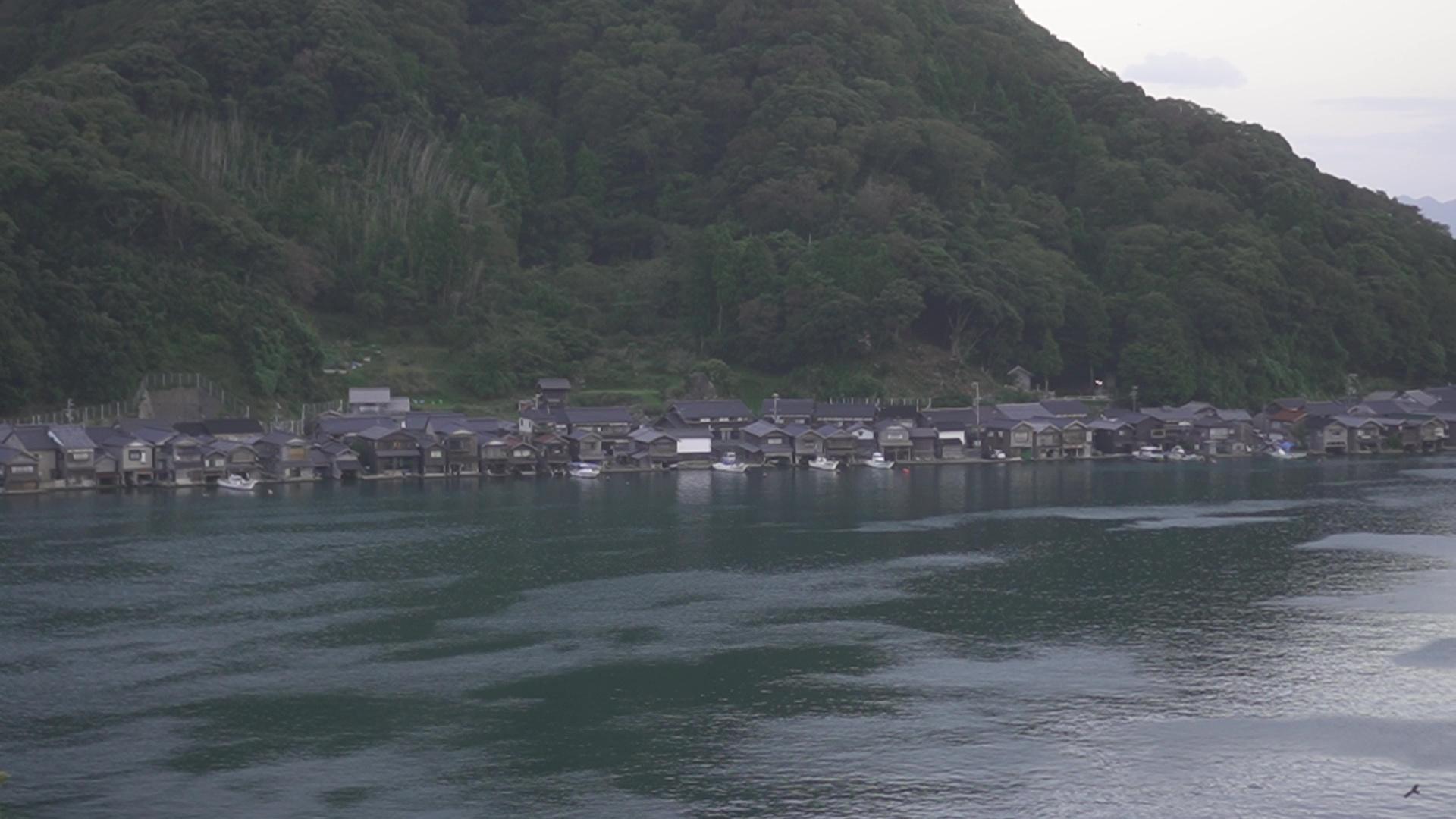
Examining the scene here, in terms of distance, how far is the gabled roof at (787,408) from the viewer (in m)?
35.2

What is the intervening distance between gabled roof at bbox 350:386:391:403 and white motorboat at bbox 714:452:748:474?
766 centimetres

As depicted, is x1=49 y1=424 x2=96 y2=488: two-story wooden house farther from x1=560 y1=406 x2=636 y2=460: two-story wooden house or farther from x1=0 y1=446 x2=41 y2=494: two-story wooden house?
x1=560 y1=406 x2=636 y2=460: two-story wooden house

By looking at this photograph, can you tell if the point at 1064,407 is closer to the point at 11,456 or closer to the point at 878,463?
the point at 878,463

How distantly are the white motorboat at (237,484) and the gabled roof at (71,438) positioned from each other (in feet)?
8.01

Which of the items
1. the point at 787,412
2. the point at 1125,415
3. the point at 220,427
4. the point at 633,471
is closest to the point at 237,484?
the point at 220,427

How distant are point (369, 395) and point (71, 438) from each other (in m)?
6.94

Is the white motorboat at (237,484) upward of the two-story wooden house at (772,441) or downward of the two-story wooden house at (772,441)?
downward

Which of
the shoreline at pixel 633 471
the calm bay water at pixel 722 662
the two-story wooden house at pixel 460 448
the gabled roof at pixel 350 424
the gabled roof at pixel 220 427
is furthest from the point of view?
the gabled roof at pixel 350 424

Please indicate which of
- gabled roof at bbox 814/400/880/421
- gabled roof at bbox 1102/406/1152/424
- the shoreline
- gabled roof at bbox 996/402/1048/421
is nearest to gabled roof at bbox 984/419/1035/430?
gabled roof at bbox 996/402/1048/421

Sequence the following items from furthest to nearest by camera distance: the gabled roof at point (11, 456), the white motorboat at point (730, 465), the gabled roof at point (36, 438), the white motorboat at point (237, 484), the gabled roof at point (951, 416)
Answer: the gabled roof at point (951, 416)
the white motorboat at point (730, 465)
the white motorboat at point (237, 484)
the gabled roof at point (36, 438)
the gabled roof at point (11, 456)

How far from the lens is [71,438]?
28.2 meters

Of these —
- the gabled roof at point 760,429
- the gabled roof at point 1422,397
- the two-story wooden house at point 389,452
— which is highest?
the gabled roof at point 1422,397

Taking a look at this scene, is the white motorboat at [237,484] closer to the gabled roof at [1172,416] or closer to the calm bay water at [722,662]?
the calm bay water at [722,662]

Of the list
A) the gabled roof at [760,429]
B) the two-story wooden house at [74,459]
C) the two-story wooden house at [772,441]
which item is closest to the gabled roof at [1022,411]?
the two-story wooden house at [772,441]
